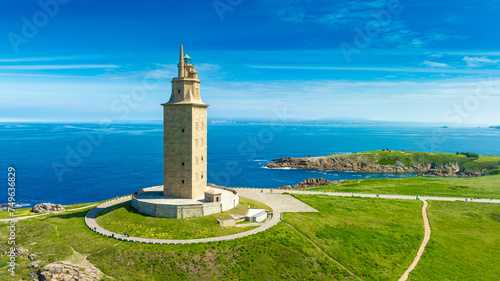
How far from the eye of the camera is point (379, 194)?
7288 centimetres

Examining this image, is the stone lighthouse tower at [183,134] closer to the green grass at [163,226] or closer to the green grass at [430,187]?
the green grass at [163,226]

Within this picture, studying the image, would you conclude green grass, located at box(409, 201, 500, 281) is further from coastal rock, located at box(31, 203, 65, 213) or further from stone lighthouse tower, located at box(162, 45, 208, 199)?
coastal rock, located at box(31, 203, 65, 213)

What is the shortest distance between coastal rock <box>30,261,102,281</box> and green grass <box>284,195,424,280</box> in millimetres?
27902

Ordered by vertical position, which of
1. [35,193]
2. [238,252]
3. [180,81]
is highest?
[180,81]

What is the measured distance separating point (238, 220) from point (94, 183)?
249 ft

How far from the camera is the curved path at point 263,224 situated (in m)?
39.6

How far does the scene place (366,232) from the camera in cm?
4781

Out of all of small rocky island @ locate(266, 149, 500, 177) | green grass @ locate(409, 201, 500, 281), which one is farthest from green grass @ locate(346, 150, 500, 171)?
green grass @ locate(409, 201, 500, 281)

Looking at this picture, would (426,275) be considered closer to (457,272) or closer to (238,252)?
(457,272)

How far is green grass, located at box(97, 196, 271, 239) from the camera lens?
1615 inches

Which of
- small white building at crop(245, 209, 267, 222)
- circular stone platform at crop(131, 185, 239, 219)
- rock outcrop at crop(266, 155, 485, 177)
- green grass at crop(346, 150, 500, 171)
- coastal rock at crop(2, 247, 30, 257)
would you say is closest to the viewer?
coastal rock at crop(2, 247, 30, 257)

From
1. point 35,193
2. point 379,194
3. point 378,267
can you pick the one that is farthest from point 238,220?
point 35,193

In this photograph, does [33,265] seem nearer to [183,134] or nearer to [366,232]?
[183,134]

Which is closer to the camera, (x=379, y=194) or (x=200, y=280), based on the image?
(x=200, y=280)
